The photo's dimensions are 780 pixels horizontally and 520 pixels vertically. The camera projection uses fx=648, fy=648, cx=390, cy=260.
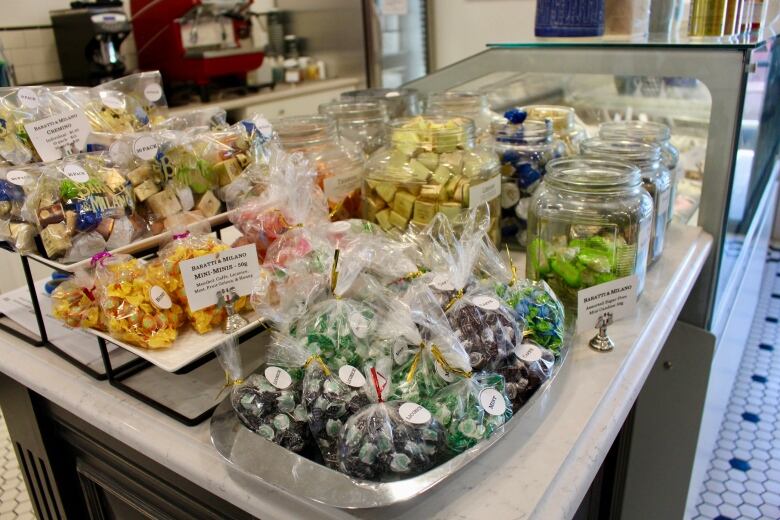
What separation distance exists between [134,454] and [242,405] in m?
0.30

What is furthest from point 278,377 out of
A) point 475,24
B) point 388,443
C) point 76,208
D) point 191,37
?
point 475,24

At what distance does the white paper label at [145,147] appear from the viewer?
1.04m

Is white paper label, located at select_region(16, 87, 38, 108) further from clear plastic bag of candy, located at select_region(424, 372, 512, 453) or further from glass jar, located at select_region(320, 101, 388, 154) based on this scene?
Result: clear plastic bag of candy, located at select_region(424, 372, 512, 453)

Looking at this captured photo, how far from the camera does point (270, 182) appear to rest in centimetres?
108

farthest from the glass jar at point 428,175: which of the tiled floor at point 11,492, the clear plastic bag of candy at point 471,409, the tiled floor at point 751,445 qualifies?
the tiled floor at point 11,492

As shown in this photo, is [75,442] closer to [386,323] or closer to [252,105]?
[386,323]

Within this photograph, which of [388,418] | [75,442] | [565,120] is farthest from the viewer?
[565,120]

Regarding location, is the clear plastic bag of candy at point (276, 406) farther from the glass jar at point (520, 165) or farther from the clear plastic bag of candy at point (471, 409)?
the glass jar at point (520, 165)

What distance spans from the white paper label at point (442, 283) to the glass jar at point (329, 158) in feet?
1.31

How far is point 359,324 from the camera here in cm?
79

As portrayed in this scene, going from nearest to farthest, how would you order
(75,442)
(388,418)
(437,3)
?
(388,418)
(75,442)
(437,3)

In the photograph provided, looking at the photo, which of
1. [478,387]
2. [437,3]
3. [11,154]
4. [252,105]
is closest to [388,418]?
[478,387]

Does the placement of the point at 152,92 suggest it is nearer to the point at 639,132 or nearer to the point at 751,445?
the point at 639,132

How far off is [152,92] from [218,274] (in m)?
0.58
